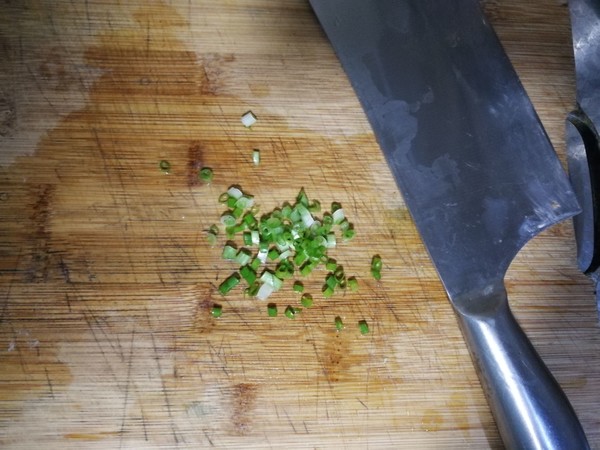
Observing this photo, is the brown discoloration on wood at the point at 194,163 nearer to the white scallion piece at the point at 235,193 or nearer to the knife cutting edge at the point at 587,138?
the white scallion piece at the point at 235,193

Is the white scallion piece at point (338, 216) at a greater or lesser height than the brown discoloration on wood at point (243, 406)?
greater

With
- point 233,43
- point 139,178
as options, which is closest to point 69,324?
point 139,178

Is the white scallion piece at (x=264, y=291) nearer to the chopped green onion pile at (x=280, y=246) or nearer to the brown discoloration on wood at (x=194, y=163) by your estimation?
the chopped green onion pile at (x=280, y=246)

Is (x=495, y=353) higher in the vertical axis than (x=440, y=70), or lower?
lower

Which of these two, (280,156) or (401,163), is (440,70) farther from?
(280,156)

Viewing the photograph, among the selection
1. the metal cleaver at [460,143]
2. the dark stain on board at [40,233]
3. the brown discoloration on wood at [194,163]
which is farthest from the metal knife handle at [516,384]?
the dark stain on board at [40,233]

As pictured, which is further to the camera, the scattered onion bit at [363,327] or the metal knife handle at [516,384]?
the scattered onion bit at [363,327]

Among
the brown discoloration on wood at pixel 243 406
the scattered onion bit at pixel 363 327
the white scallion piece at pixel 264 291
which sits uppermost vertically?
the white scallion piece at pixel 264 291

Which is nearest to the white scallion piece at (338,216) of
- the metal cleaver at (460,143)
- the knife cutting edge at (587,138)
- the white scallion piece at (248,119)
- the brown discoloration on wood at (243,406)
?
the metal cleaver at (460,143)
